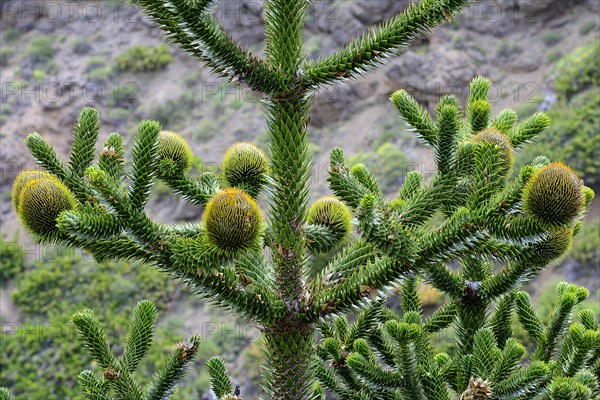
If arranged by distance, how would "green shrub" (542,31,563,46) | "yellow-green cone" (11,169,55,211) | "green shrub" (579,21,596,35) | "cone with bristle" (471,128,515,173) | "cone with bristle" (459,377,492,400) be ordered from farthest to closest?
"green shrub" (542,31,563,46) < "green shrub" (579,21,596,35) < "cone with bristle" (471,128,515,173) < "cone with bristle" (459,377,492,400) < "yellow-green cone" (11,169,55,211)

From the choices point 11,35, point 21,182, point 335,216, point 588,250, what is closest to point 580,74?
point 588,250

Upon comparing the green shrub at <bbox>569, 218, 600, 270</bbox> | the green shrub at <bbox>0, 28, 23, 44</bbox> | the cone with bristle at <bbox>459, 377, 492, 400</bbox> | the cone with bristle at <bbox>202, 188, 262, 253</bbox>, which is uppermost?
the cone with bristle at <bbox>202, 188, 262, 253</bbox>

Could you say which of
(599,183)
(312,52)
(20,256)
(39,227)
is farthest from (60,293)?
(39,227)

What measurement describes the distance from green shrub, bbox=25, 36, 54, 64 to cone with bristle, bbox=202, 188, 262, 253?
17.3m

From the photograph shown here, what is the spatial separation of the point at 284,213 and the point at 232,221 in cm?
54

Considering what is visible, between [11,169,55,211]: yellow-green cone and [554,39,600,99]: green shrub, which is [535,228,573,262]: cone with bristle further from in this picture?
[554,39,600,99]: green shrub

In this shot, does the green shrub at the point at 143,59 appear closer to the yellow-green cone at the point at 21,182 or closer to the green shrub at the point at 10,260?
the green shrub at the point at 10,260

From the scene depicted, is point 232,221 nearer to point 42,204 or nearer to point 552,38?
point 42,204

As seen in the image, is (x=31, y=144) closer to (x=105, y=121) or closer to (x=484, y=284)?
(x=484, y=284)

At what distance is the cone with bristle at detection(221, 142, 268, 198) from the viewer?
12.3ft

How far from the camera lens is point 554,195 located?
2.59 meters

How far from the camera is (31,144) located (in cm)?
342

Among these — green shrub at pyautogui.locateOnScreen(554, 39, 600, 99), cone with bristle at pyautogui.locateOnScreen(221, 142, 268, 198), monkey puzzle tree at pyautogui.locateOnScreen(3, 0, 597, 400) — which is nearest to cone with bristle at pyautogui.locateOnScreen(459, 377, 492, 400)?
monkey puzzle tree at pyautogui.locateOnScreen(3, 0, 597, 400)

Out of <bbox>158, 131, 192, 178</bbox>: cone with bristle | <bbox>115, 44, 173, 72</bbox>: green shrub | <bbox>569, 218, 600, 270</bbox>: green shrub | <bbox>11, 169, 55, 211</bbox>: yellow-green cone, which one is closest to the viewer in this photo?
<bbox>11, 169, 55, 211</bbox>: yellow-green cone
